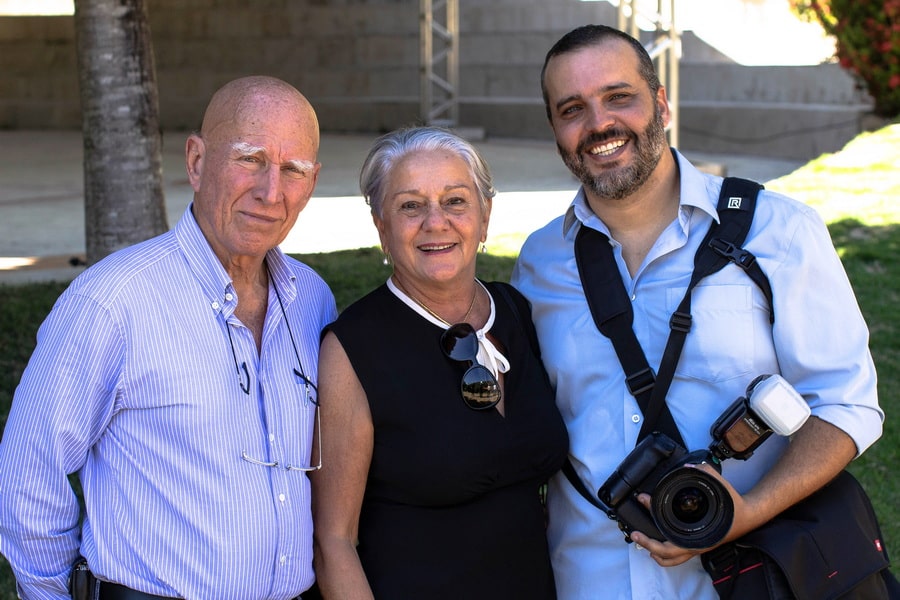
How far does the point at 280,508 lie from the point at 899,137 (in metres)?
10.1

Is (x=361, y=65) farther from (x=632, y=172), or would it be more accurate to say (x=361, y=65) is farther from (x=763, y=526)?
(x=763, y=526)

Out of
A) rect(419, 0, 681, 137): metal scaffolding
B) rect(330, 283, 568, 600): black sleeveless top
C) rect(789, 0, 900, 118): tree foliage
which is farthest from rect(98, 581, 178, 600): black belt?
rect(789, 0, 900, 118): tree foliage

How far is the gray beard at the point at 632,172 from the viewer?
116 inches

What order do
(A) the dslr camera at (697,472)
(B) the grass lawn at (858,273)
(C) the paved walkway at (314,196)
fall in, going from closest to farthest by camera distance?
1. (A) the dslr camera at (697,472)
2. (B) the grass lawn at (858,273)
3. (C) the paved walkway at (314,196)

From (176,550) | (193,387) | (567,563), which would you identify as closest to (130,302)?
(193,387)

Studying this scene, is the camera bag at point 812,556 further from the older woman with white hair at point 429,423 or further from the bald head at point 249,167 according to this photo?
the bald head at point 249,167

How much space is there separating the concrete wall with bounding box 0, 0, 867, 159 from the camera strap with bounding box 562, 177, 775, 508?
44.0 feet

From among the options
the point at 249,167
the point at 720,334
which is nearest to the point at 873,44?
the point at 720,334

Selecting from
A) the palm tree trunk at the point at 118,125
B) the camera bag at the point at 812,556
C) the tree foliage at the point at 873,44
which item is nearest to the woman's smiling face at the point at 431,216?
the camera bag at the point at 812,556

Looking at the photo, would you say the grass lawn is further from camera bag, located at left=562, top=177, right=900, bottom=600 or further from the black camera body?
the black camera body

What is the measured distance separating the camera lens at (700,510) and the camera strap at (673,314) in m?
0.20

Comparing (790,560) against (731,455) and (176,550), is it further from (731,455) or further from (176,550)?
(176,550)

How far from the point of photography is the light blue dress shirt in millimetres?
2729

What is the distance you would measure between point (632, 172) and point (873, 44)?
10730mm
